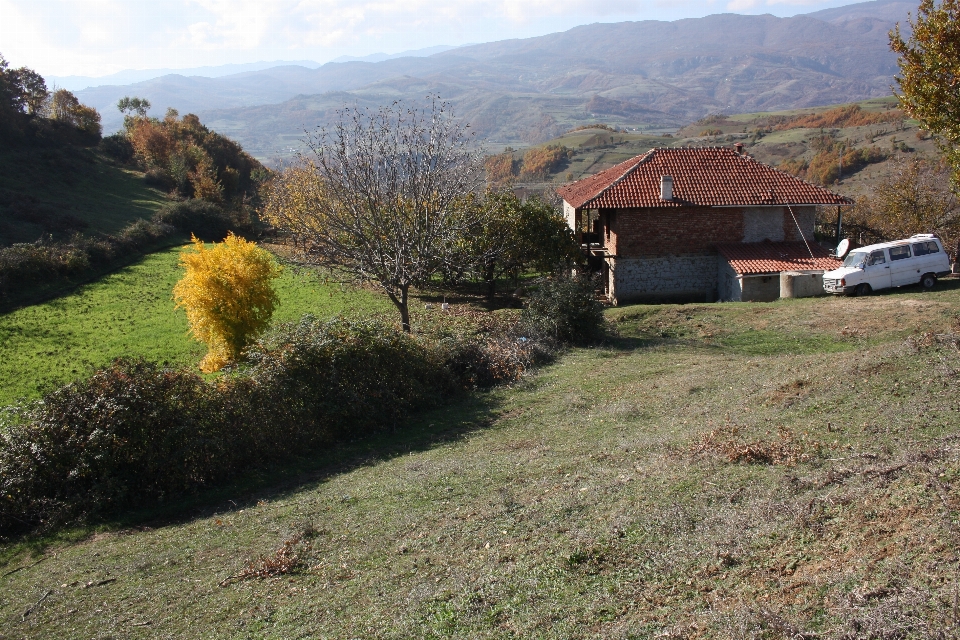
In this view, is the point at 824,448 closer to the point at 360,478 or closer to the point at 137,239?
the point at 360,478

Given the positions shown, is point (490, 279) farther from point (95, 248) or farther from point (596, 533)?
point (596, 533)

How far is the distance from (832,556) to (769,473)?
2.23 m

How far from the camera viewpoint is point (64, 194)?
1833 inches

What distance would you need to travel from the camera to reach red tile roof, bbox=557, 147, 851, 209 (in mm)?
28469

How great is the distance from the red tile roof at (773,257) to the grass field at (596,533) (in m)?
14.2

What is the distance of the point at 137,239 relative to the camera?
41094mm

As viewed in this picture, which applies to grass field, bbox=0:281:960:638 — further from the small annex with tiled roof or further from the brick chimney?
the brick chimney

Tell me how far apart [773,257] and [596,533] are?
23745mm

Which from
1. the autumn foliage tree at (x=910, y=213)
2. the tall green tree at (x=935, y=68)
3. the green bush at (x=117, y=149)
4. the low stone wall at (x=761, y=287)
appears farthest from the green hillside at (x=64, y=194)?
the autumn foliage tree at (x=910, y=213)

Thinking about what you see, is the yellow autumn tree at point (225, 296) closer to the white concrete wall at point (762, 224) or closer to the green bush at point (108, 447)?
the green bush at point (108, 447)

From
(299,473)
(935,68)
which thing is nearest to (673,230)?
(935,68)

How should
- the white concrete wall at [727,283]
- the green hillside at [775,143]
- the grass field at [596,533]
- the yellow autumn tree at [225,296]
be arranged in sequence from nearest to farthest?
the grass field at [596,533], the yellow autumn tree at [225,296], the white concrete wall at [727,283], the green hillside at [775,143]

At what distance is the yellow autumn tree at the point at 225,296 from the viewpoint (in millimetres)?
20688

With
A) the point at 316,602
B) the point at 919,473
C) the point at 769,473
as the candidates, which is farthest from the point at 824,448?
the point at 316,602
